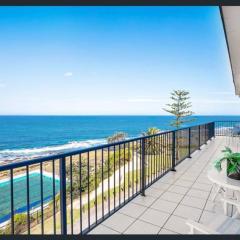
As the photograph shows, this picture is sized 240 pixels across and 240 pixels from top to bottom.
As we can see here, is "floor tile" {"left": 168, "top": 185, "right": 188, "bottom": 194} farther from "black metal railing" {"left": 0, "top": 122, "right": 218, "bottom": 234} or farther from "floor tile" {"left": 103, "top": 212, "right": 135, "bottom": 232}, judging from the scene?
"floor tile" {"left": 103, "top": 212, "right": 135, "bottom": 232}

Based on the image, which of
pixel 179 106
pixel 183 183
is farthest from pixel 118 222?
pixel 179 106

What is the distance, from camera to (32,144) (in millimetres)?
39469

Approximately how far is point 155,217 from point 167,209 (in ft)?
1.07

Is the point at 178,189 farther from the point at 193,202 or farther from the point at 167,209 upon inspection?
the point at 167,209

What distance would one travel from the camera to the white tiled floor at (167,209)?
238 centimetres

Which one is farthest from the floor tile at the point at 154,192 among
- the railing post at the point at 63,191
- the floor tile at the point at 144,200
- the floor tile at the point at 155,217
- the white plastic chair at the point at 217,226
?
the railing post at the point at 63,191

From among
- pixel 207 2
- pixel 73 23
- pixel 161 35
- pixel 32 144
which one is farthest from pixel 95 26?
pixel 32 144

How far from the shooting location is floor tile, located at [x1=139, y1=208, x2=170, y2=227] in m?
2.52

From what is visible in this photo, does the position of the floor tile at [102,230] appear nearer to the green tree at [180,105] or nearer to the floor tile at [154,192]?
the floor tile at [154,192]

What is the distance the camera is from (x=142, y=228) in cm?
238

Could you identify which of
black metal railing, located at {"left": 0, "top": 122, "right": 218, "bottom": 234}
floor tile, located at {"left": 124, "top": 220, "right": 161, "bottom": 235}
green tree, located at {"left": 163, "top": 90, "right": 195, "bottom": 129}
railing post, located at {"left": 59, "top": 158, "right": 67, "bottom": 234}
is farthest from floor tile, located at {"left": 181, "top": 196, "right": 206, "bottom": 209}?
green tree, located at {"left": 163, "top": 90, "right": 195, "bottom": 129}

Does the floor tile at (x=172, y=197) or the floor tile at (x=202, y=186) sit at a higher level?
the floor tile at (x=172, y=197)

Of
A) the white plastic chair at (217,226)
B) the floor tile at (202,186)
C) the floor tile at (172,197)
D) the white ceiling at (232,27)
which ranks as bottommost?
the floor tile at (202,186)

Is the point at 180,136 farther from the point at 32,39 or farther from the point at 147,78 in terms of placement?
the point at 147,78
